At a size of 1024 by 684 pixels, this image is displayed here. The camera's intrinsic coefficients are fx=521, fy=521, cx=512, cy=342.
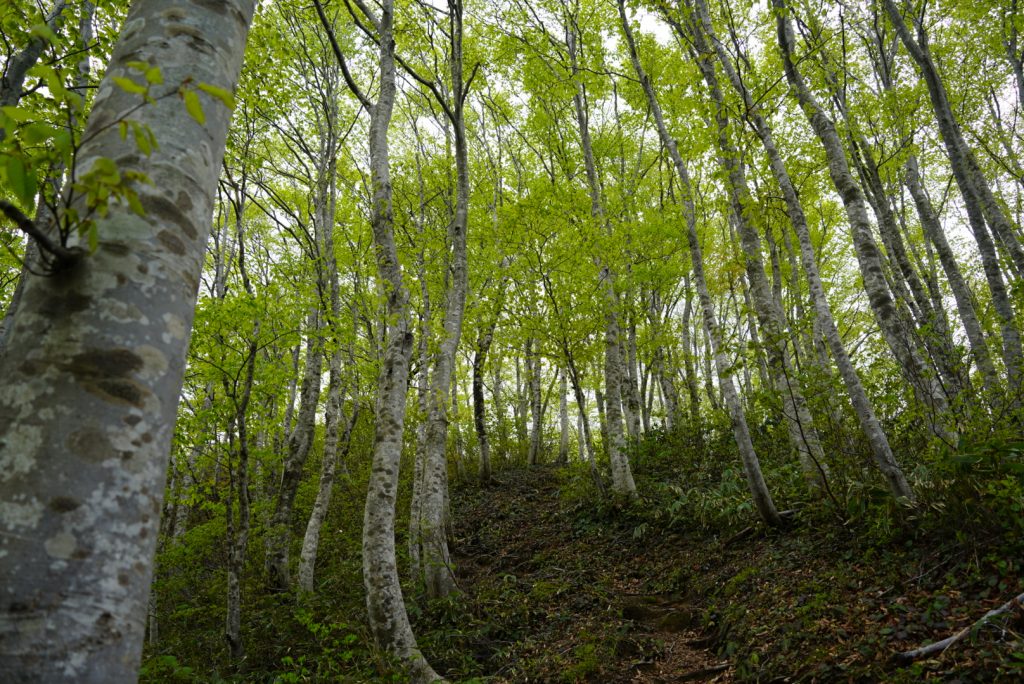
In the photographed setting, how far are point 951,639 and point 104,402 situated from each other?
4.58 meters

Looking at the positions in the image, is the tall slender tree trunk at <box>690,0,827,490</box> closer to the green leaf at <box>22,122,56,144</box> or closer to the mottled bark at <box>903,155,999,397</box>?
the mottled bark at <box>903,155,999,397</box>

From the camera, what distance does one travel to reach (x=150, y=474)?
3.46ft

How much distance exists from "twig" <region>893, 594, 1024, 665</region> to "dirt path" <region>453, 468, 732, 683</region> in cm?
133

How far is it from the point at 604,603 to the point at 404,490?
278 inches

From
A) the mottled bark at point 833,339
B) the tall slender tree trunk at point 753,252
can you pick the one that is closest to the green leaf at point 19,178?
the mottled bark at point 833,339

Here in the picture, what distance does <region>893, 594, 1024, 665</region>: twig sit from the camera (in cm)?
323

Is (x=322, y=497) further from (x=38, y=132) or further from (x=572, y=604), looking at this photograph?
(x=38, y=132)

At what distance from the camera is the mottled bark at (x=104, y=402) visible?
0.87 metres

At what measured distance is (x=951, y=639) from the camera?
129 inches

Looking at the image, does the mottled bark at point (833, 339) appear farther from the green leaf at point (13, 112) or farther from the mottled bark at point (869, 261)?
the green leaf at point (13, 112)

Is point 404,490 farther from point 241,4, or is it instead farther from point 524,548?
point 241,4

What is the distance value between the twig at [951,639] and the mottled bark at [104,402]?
432 cm

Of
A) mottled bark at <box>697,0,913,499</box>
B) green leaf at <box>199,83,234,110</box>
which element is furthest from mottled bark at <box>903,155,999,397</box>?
green leaf at <box>199,83,234,110</box>

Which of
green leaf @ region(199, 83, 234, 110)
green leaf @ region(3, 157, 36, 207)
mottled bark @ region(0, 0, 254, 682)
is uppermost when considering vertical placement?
green leaf @ region(199, 83, 234, 110)
